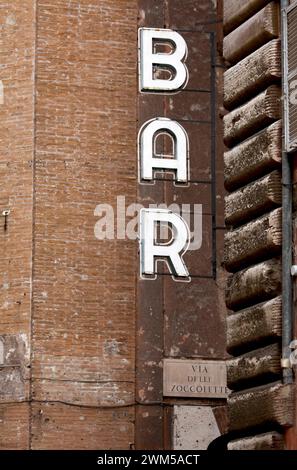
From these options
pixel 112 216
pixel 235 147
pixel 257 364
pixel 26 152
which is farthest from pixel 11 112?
pixel 257 364

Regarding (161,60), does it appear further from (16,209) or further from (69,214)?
(16,209)

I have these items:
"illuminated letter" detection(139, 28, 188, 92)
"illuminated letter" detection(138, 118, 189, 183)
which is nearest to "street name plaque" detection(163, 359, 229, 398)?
"illuminated letter" detection(138, 118, 189, 183)

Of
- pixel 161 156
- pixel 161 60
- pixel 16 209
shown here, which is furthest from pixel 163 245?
pixel 161 60

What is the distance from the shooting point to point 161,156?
70.3ft

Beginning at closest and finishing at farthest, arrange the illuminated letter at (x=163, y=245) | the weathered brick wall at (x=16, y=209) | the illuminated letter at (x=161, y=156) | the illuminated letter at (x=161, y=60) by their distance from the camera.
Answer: the weathered brick wall at (x=16, y=209) → the illuminated letter at (x=163, y=245) → the illuminated letter at (x=161, y=156) → the illuminated letter at (x=161, y=60)

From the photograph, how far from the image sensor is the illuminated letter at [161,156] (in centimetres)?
2127

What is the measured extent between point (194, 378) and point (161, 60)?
15.7 ft

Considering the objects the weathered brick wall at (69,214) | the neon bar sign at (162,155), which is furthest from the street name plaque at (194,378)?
the neon bar sign at (162,155)

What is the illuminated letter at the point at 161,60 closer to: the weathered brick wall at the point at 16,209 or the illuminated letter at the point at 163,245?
the weathered brick wall at the point at 16,209

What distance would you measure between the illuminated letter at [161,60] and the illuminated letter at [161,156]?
0.54 metres

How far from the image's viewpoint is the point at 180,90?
21.8 m

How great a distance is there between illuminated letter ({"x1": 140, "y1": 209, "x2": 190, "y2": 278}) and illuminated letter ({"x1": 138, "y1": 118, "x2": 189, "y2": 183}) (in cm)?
59

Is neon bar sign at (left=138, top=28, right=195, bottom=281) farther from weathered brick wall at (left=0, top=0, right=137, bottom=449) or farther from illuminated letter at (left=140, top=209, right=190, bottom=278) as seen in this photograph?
weathered brick wall at (left=0, top=0, right=137, bottom=449)

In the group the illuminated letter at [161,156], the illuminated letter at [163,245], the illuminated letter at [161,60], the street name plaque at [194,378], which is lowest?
the street name plaque at [194,378]
